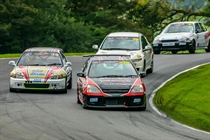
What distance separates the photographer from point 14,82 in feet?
66.1

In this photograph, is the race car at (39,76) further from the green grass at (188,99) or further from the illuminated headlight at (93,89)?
the illuminated headlight at (93,89)

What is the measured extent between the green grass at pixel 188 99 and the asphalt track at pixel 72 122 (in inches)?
16.8

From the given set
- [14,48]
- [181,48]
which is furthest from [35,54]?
[14,48]

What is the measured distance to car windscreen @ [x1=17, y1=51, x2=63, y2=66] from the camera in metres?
21.2

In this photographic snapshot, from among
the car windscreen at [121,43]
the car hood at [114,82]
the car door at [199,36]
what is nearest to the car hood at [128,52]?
the car windscreen at [121,43]

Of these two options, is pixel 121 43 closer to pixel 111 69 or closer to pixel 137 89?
pixel 111 69

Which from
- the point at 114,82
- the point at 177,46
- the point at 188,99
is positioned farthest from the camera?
the point at 177,46

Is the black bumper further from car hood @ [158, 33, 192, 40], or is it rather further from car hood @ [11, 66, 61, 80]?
car hood @ [158, 33, 192, 40]

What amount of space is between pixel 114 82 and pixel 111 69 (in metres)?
1.17

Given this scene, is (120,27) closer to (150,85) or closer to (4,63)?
(4,63)

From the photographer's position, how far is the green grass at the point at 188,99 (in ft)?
50.7

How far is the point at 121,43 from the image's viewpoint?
25578 millimetres

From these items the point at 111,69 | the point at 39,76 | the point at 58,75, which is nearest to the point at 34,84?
the point at 39,76

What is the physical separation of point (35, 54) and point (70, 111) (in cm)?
575
